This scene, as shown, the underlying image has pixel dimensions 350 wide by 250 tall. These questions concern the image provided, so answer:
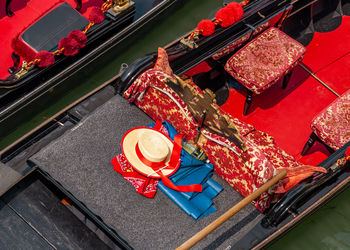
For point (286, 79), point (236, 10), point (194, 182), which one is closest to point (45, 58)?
point (236, 10)

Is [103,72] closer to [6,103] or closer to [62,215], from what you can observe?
[6,103]

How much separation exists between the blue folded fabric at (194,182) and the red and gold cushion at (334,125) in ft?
3.48

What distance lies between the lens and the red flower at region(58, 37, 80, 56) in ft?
13.4

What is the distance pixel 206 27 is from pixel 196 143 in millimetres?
962

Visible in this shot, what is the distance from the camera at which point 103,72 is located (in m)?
4.78

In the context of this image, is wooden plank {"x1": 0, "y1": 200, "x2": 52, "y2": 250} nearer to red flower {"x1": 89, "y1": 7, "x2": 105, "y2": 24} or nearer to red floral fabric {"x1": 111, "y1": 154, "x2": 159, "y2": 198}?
red floral fabric {"x1": 111, "y1": 154, "x2": 159, "y2": 198}

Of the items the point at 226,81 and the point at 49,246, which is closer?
the point at 49,246

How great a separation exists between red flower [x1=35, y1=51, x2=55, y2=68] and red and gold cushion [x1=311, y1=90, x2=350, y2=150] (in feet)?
7.67

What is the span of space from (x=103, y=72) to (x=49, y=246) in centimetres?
221

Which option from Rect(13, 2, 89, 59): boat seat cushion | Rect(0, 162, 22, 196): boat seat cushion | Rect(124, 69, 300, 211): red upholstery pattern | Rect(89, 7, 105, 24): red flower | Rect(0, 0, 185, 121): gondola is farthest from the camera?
Rect(89, 7, 105, 24): red flower

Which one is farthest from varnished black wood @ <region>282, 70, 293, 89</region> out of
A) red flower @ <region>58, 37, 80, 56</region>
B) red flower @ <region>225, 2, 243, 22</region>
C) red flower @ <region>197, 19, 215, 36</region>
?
red flower @ <region>58, 37, 80, 56</region>

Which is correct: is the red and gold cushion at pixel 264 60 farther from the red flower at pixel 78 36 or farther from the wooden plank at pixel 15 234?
the wooden plank at pixel 15 234

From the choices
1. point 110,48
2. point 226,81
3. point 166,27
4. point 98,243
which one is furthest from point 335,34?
point 98,243

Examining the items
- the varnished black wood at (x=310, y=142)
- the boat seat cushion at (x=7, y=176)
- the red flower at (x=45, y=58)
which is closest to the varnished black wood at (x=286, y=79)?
the varnished black wood at (x=310, y=142)
